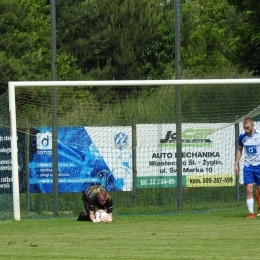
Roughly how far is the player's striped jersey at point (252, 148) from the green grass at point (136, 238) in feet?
3.53

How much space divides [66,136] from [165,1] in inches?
1208

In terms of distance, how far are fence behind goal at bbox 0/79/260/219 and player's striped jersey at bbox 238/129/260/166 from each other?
317 centimetres

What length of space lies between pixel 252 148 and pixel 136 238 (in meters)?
→ 3.81

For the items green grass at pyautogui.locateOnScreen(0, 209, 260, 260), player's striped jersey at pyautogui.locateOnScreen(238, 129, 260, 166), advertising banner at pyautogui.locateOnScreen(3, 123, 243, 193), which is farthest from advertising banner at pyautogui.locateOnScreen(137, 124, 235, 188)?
player's striped jersey at pyautogui.locateOnScreen(238, 129, 260, 166)

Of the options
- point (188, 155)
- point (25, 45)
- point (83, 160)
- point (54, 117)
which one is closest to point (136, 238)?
point (54, 117)

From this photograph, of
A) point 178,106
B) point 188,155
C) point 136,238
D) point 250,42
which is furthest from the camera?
point 250,42

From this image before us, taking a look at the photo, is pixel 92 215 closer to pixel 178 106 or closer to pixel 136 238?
pixel 136 238

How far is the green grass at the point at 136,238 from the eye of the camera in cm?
948

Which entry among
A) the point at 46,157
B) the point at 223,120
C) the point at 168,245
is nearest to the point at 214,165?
the point at 223,120

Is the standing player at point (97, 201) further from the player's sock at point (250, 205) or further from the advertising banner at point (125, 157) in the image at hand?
the advertising banner at point (125, 157)

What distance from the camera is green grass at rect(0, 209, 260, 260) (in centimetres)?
948

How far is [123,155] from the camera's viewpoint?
695 inches

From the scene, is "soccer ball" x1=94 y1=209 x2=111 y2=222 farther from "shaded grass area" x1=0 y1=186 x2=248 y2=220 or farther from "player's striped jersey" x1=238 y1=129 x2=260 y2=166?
"player's striped jersey" x1=238 y1=129 x2=260 y2=166

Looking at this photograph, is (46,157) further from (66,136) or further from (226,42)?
(226,42)
